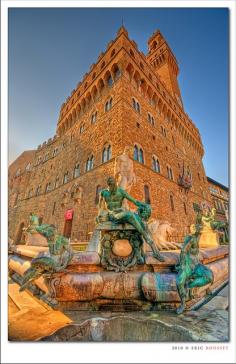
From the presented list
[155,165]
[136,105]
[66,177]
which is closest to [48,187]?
[66,177]

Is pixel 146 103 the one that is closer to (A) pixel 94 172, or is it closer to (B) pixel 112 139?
(B) pixel 112 139

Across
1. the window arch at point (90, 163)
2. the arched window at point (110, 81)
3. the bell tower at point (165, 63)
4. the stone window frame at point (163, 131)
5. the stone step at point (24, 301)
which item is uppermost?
the bell tower at point (165, 63)

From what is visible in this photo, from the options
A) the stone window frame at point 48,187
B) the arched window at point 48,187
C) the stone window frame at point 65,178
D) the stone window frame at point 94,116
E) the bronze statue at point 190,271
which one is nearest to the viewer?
the bronze statue at point 190,271

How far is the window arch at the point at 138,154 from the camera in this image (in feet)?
32.3

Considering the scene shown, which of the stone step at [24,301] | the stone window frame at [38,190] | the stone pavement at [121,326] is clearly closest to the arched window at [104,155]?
the stone step at [24,301]

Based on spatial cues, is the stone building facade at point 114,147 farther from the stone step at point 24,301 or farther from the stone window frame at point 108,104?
the stone step at point 24,301

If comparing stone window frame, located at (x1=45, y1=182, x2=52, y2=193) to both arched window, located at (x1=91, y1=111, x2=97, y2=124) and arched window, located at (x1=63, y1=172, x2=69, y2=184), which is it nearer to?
arched window, located at (x1=63, y1=172, x2=69, y2=184)

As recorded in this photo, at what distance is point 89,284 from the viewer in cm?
155

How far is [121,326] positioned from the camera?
144cm

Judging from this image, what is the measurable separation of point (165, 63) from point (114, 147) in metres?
16.3

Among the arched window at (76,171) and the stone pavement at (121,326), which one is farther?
the arched window at (76,171)

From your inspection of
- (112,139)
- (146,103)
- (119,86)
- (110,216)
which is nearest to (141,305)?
(110,216)

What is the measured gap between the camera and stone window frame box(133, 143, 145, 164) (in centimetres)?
982

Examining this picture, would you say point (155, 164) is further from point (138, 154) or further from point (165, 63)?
point (165, 63)
